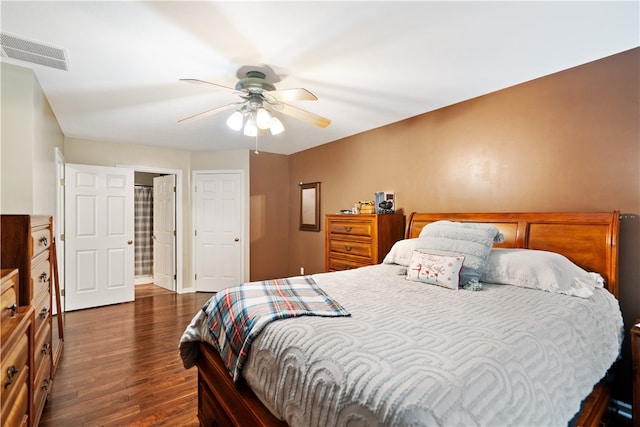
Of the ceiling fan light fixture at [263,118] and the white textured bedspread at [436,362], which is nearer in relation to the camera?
the white textured bedspread at [436,362]

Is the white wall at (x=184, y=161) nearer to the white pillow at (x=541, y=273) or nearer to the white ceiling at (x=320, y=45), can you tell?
the white ceiling at (x=320, y=45)

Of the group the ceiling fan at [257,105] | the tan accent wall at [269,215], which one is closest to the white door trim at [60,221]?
the tan accent wall at [269,215]

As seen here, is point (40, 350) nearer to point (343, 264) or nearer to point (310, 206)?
point (343, 264)

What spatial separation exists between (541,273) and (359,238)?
5.77 feet

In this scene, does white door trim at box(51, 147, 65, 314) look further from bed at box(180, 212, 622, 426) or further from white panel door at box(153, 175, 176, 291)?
bed at box(180, 212, 622, 426)

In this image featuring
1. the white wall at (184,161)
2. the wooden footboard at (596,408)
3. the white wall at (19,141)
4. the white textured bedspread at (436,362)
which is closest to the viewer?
the white textured bedspread at (436,362)

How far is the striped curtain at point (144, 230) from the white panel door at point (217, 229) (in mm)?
1585

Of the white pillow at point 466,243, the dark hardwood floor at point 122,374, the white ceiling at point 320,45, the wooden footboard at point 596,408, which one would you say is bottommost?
the dark hardwood floor at point 122,374

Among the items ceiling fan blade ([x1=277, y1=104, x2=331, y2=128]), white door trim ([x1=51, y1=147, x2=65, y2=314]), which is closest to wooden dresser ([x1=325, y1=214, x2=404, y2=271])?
ceiling fan blade ([x1=277, y1=104, x2=331, y2=128])

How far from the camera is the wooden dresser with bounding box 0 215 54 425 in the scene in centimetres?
157

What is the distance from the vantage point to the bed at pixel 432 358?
0.85 meters

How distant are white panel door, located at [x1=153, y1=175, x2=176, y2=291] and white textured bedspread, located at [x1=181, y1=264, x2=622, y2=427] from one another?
440 cm

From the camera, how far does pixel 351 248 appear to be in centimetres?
347

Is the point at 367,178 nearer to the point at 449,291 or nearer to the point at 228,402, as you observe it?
the point at 449,291
